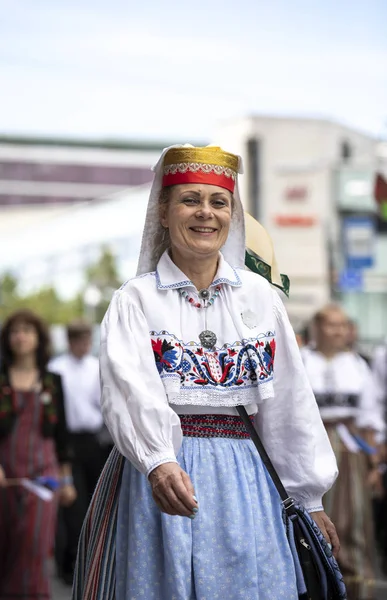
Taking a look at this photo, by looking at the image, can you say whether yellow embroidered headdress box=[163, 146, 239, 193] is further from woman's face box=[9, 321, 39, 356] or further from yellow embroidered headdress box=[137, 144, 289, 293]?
woman's face box=[9, 321, 39, 356]

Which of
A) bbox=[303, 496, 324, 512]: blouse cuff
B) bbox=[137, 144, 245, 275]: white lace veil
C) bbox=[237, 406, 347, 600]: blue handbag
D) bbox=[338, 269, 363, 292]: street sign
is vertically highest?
bbox=[338, 269, 363, 292]: street sign

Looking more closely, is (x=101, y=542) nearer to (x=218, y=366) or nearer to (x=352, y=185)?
(x=218, y=366)

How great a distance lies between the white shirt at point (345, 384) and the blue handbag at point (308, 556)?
184 inches

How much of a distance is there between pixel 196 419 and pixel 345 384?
4948mm

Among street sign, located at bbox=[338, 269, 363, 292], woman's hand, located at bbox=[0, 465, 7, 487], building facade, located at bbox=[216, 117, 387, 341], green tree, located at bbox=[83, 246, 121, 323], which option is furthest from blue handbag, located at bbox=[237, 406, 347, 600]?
building facade, located at bbox=[216, 117, 387, 341]

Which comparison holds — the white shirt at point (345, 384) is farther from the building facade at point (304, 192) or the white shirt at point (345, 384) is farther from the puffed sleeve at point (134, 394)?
the building facade at point (304, 192)

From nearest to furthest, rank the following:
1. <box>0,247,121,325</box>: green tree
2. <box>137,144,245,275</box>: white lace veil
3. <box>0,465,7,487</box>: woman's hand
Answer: <box>137,144,245,275</box>: white lace veil
<box>0,465,7,487</box>: woman's hand
<box>0,247,121,325</box>: green tree

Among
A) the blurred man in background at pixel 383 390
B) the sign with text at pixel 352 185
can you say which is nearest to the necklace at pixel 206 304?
the blurred man in background at pixel 383 390

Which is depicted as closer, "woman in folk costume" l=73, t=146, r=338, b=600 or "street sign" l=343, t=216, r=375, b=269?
"woman in folk costume" l=73, t=146, r=338, b=600

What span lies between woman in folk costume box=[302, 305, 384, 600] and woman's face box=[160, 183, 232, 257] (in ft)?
15.2

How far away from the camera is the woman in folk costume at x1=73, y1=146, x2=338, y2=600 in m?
3.73

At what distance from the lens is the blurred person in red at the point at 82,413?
10633mm

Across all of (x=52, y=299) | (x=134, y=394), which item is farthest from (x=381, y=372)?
(x=52, y=299)

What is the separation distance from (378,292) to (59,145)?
51.3m
